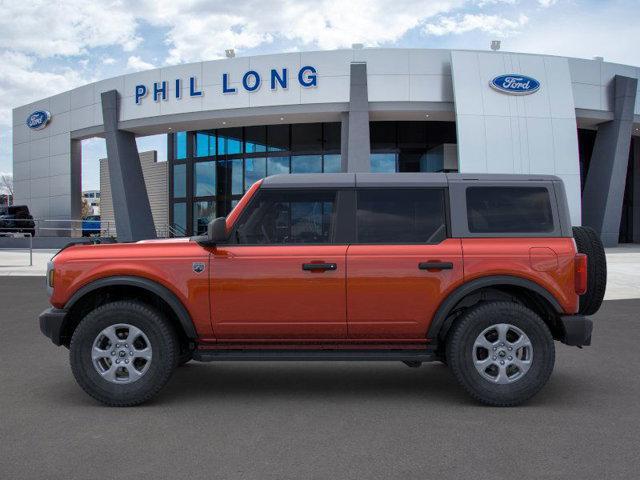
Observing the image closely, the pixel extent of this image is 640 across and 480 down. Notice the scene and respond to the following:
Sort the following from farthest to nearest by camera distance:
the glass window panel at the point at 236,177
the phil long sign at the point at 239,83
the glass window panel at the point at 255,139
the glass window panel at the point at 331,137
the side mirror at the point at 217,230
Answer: the glass window panel at the point at 236,177, the glass window panel at the point at 255,139, the glass window panel at the point at 331,137, the phil long sign at the point at 239,83, the side mirror at the point at 217,230

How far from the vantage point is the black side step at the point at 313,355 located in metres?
4.64

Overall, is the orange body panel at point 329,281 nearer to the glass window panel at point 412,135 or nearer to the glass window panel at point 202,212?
the glass window panel at point 412,135

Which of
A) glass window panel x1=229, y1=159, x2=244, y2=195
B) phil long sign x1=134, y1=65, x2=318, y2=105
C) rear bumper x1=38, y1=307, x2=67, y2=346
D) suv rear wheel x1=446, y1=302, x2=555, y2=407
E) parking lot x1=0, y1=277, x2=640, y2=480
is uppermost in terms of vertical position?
phil long sign x1=134, y1=65, x2=318, y2=105

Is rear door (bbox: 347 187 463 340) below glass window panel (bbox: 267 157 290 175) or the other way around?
below

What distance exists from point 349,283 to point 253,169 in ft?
90.2

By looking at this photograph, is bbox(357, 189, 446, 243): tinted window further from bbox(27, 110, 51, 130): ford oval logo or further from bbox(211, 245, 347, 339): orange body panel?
bbox(27, 110, 51, 130): ford oval logo

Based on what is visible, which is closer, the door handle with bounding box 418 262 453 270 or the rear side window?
the door handle with bounding box 418 262 453 270

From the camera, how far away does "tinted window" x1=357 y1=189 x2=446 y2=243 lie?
187 inches

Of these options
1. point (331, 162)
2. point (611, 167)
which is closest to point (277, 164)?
point (331, 162)

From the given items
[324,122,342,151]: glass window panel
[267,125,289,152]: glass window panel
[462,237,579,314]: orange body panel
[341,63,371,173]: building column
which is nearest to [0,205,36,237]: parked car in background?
[267,125,289,152]: glass window panel

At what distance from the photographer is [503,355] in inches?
181

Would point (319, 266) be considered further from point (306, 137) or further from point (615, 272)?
point (306, 137)

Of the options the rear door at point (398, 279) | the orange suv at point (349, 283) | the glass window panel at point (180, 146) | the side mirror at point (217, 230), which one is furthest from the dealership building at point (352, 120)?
the side mirror at point (217, 230)

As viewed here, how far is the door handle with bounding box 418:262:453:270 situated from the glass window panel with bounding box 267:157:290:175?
26.2 meters
